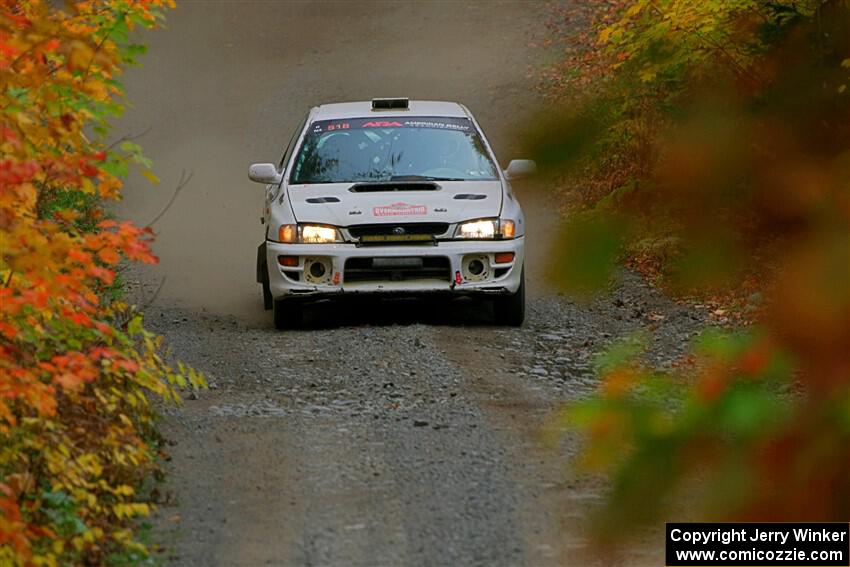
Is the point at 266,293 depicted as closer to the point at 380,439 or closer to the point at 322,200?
the point at 322,200

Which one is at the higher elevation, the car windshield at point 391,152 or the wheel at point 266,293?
the car windshield at point 391,152

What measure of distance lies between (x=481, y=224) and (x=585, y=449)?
9.42 meters

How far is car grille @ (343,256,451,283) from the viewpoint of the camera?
11000mm

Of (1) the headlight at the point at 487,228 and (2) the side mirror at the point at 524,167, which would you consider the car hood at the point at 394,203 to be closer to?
(1) the headlight at the point at 487,228

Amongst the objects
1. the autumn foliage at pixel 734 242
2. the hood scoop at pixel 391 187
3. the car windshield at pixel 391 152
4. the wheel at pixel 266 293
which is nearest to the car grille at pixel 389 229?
the hood scoop at pixel 391 187

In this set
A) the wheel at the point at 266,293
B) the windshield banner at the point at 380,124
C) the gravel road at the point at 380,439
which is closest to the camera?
the gravel road at the point at 380,439

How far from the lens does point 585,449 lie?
5.79ft

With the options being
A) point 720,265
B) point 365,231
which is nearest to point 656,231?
point 720,265

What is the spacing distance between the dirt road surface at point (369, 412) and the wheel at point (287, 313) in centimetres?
16

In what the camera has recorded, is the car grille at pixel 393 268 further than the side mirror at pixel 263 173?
No

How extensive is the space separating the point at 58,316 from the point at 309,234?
4933mm

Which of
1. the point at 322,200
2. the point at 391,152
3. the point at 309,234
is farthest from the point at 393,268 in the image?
the point at 391,152

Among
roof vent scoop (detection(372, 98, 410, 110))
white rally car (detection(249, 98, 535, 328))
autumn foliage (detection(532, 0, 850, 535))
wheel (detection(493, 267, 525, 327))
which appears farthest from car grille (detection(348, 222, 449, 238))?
autumn foliage (detection(532, 0, 850, 535))

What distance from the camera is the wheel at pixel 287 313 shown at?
1147 centimetres
